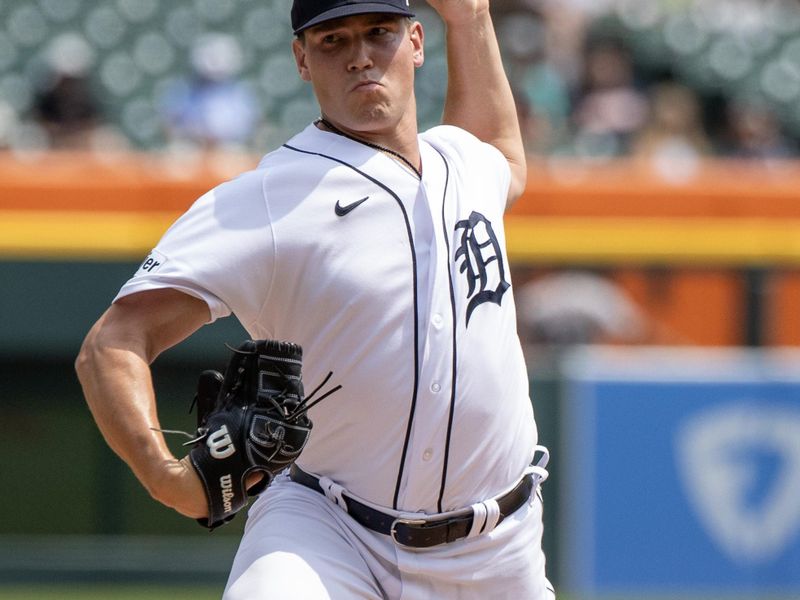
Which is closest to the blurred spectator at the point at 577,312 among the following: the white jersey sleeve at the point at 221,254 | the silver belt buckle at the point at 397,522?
the silver belt buckle at the point at 397,522

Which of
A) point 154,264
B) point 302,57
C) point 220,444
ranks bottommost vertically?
point 220,444

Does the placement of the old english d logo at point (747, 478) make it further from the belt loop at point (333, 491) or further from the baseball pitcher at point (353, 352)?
the belt loop at point (333, 491)

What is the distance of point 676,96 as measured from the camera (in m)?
11.6

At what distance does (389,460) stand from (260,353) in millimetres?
500

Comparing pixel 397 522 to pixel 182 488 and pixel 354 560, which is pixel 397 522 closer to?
pixel 354 560

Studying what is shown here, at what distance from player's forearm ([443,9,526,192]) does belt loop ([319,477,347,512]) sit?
1093 mm

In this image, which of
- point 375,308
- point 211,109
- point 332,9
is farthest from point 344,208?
point 211,109

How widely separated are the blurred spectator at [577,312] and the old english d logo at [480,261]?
5.41m

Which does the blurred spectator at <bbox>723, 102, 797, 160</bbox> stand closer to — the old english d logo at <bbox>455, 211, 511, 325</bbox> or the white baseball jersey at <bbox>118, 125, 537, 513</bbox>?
the old english d logo at <bbox>455, 211, 511, 325</bbox>

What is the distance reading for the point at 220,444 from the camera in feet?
10.8

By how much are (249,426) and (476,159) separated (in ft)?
3.68

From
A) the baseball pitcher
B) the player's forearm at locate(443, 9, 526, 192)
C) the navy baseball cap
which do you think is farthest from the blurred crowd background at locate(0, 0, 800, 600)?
the navy baseball cap

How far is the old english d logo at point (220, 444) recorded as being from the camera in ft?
10.8

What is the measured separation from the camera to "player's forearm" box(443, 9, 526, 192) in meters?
4.33
